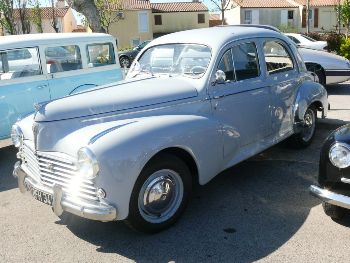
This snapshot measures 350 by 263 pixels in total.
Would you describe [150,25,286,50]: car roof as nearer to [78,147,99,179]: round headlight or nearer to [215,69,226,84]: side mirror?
[215,69,226,84]: side mirror

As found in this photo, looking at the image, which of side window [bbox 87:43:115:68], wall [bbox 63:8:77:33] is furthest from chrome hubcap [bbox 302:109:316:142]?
wall [bbox 63:8:77:33]

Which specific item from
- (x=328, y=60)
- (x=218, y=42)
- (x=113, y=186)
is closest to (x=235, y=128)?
(x=218, y=42)

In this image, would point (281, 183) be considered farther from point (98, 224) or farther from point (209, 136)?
point (98, 224)

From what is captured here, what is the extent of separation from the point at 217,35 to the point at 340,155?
199 cm

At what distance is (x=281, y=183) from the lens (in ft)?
16.4

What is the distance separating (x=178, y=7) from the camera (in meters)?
45.8

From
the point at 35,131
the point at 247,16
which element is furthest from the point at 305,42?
the point at 247,16

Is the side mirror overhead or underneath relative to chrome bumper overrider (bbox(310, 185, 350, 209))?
overhead

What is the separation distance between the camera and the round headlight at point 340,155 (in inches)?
140

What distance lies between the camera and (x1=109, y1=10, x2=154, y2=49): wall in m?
42.8

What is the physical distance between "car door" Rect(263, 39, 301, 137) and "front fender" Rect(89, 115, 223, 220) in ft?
4.87

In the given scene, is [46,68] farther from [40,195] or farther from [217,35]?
[40,195]

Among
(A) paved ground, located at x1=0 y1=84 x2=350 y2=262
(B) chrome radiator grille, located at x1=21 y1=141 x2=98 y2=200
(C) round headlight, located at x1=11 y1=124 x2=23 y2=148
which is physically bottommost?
(A) paved ground, located at x1=0 y1=84 x2=350 y2=262

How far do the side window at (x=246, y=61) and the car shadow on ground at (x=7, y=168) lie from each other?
318 cm
